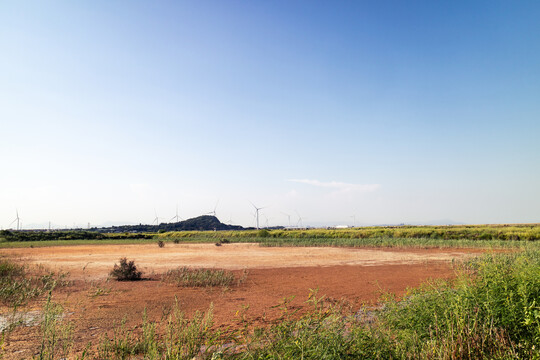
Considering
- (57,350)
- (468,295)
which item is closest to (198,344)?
(57,350)

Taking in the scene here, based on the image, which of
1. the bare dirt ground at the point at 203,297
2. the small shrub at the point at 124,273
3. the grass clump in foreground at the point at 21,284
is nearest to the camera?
the bare dirt ground at the point at 203,297

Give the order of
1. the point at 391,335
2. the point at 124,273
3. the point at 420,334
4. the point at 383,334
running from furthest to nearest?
the point at 124,273, the point at 391,335, the point at 420,334, the point at 383,334

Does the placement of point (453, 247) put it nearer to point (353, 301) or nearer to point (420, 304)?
point (353, 301)

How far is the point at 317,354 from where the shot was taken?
13.4ft

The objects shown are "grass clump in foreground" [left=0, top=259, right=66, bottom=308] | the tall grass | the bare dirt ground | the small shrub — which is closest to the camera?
the tall grass

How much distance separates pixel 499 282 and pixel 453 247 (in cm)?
3479

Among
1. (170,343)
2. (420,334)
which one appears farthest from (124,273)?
(420,334)

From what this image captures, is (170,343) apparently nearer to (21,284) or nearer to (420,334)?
(420,334)

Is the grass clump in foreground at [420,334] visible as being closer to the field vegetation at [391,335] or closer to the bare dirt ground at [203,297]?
the field vegetation at [391,335]

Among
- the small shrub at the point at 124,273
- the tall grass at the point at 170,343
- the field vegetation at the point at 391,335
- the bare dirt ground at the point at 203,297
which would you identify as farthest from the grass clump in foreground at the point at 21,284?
the field vegetation at the point at 391,335

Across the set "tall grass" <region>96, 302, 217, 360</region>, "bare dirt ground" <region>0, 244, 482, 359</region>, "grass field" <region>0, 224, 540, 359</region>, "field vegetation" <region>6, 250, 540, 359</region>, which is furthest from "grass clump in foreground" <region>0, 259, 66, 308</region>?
"field vegetation" <region>6, 250, 540, 359</region>

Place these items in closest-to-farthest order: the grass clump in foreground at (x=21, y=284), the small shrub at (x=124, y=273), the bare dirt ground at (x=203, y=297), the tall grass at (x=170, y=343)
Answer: the tall grass at (x=170, y=343), the bare dirt ground at (x=203, y=297), the grass clump in foreground at (x=21, y=284), the small shrub at (x=124, y=273)

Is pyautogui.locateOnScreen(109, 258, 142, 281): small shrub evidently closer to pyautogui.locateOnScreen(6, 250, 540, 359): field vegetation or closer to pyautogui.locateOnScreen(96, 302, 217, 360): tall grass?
pyautogui.locateOnScreen(96, 302, 217, 360): tall grass

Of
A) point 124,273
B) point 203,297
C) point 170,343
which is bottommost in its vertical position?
point 203,297
